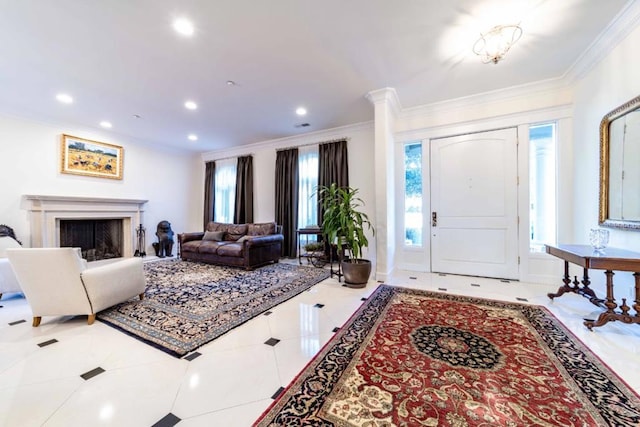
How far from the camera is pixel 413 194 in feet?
14.3

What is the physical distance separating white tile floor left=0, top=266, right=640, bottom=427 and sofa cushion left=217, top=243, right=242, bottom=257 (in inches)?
82.4

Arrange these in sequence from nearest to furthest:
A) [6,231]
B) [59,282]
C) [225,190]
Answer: [59,282]
[6,231]
[225,190]

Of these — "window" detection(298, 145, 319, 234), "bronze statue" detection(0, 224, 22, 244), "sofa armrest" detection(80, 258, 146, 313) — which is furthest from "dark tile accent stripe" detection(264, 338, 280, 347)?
"bronze statue" detection(0, 224, 22, 244)

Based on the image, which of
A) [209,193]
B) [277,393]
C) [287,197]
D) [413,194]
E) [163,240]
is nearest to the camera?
[277,393]

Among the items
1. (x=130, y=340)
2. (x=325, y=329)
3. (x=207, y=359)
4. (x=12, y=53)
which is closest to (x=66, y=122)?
(x=12, y=53)

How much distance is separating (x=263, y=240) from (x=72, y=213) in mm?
3766

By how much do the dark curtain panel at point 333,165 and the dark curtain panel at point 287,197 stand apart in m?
0.64

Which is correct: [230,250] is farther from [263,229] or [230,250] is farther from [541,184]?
[541,184]

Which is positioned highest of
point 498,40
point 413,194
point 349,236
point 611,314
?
point 498,40

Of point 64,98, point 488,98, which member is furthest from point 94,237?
point 488,98

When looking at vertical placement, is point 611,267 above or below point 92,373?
above

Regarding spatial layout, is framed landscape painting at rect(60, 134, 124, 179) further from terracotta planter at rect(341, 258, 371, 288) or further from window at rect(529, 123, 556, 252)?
window at rect(529, 123, 556, 252)

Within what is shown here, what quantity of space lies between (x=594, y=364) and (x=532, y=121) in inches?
126

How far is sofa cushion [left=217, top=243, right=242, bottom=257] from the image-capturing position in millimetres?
4504
